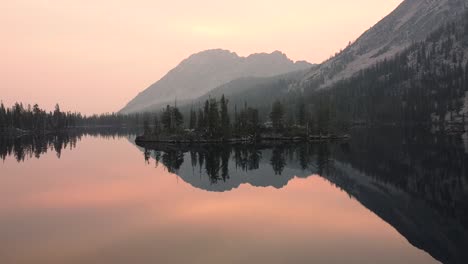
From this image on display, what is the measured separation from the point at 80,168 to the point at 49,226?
57.0m

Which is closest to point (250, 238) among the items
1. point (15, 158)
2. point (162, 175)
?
point (162, 175)

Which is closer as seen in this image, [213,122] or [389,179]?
[389,179]

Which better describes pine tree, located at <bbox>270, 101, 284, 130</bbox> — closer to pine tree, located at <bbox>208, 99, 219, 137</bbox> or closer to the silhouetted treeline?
the silhouetted treeline

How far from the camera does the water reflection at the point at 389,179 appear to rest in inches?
1634

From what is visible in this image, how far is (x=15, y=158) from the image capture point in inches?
4680

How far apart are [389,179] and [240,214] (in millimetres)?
35328

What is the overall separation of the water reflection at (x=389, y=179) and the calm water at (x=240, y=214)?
0.21 metres

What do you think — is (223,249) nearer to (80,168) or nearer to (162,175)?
(162,175)

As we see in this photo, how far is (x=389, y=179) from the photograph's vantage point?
236 feet

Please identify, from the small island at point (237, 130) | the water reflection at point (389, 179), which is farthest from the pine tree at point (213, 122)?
the water reflection at point (389, 179)

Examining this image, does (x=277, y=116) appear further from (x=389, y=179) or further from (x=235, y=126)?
(x=389, y=179)

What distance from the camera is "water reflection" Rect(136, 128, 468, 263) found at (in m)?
41.5

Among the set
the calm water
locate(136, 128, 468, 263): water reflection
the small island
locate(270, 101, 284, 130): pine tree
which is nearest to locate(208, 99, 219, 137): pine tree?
the small island

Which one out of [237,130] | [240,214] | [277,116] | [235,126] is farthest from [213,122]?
[240,214]
